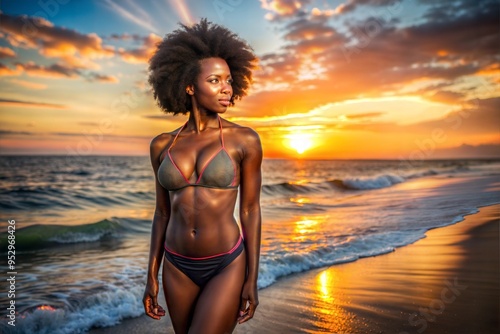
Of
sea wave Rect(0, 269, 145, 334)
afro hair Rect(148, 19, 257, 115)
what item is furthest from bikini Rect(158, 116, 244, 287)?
sea wave Rect(0, 269, 145, 334)

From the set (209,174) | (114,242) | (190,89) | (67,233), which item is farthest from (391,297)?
(67,233)

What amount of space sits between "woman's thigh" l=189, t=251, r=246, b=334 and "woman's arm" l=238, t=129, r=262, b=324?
0.18ft

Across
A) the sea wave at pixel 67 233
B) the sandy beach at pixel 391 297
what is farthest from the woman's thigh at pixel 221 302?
the sea wave at pixel 67 233

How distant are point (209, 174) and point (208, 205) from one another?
0.21 meters

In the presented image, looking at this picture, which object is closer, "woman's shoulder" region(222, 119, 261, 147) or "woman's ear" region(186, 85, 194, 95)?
"woman's shoulder" region(222, 119, 261, 147)

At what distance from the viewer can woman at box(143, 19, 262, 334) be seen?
2912 mm

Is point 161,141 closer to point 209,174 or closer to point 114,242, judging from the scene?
point 209,174

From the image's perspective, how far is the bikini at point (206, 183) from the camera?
114 inches

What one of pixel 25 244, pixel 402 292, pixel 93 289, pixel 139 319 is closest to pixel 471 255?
pixel 402 292

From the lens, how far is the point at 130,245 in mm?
11586

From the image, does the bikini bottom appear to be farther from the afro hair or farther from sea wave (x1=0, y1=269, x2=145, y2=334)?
sea wave (x1=0, y1=269, x2=145, y2=334)

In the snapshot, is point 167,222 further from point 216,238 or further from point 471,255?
point 471,255

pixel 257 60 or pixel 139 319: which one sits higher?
pixel 257 60

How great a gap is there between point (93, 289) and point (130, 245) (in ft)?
15.1
